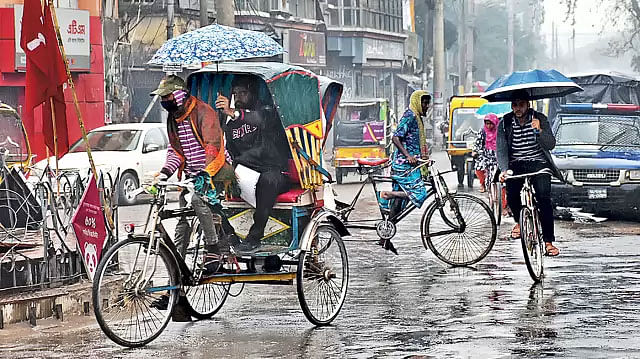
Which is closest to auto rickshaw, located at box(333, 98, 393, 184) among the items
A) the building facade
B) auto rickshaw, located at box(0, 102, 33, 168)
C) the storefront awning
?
the building facade

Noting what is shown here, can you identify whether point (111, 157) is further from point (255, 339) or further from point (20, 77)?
point (255, 339)

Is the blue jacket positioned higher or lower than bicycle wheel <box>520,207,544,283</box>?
higher

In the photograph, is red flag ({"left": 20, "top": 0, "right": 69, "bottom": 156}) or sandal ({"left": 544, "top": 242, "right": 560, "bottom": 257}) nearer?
red flag ({"left": 20, "top": 0, "right": 69, "bottom": 156})

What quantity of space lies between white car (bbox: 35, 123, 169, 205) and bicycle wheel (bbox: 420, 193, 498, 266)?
10.5m

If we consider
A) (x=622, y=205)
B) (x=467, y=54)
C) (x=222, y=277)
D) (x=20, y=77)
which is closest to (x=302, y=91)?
(x=222, y=277)

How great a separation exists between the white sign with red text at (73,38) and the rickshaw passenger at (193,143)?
20542mm

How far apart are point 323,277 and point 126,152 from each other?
47.4 ft

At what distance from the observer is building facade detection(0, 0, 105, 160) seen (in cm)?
2830

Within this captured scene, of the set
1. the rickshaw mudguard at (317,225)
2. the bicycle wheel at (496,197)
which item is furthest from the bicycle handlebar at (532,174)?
the bicycle wheel at (496,197)

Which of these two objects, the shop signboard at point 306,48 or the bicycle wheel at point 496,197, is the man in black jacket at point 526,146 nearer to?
the bicycle wheel at point 496,197

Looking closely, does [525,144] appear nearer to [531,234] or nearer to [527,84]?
[527,84]

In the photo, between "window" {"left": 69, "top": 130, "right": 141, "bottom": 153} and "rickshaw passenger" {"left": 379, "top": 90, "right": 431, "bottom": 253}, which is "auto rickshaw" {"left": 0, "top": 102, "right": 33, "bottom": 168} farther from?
"window" {"left": 69, "top": 130, "right": 141, "bottom": 153}

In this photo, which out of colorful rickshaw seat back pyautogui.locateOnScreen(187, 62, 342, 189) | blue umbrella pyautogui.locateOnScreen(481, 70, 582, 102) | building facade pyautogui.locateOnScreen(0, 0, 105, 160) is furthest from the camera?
building facade pyautogui.locateOnScreen(0, 0, 105, 160)

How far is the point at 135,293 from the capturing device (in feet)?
25.8
